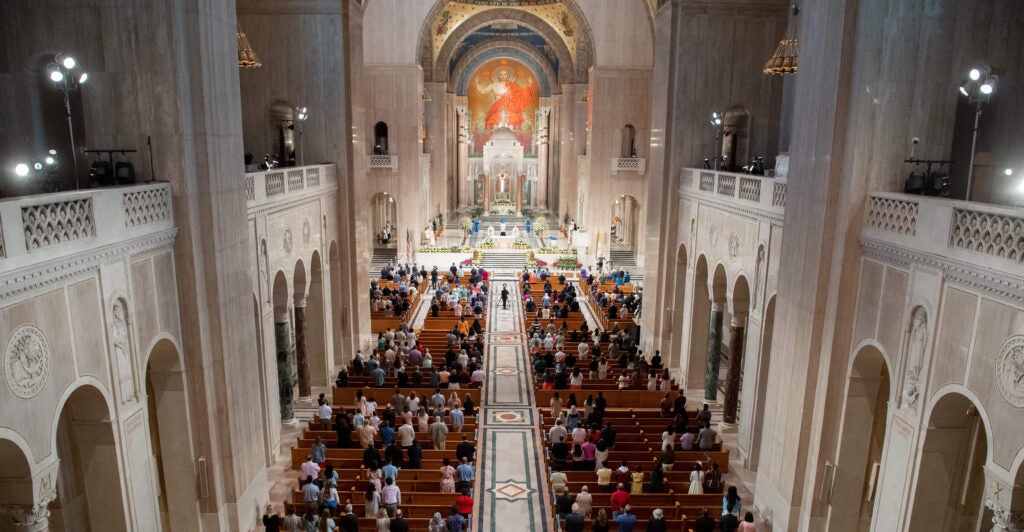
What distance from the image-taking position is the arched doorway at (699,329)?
635 inches

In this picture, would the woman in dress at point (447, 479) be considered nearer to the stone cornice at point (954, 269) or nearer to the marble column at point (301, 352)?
the marble column at point (301, 352)

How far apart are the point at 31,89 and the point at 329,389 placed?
968 centimetres

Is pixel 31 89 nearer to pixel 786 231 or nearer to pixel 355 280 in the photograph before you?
pixel 355 280

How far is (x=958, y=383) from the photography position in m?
6.74

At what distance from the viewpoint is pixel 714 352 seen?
50.2 ft

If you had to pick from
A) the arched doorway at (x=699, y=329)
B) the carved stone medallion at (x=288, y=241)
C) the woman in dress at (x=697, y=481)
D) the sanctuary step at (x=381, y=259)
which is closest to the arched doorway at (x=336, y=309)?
the carved stone medallion at (x=288, y=241)

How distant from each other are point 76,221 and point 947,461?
32.5 feet

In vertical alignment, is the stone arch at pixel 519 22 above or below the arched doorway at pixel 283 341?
above

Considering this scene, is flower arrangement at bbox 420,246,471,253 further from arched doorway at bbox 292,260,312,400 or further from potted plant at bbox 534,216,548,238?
arched doorway at bbox 292,260,312,400

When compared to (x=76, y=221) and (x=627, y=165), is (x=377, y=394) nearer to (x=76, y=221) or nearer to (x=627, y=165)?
(x=76, y=221)

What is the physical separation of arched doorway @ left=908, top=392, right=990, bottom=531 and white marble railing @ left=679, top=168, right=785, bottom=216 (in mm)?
4497

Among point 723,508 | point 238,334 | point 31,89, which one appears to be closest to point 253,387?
point 238,334

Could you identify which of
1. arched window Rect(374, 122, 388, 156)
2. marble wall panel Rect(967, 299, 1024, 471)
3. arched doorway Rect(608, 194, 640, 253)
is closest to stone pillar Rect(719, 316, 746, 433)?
marble wall panel Rect(967, 299, 1024, 471)

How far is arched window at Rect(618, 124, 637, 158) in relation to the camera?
104 ft
